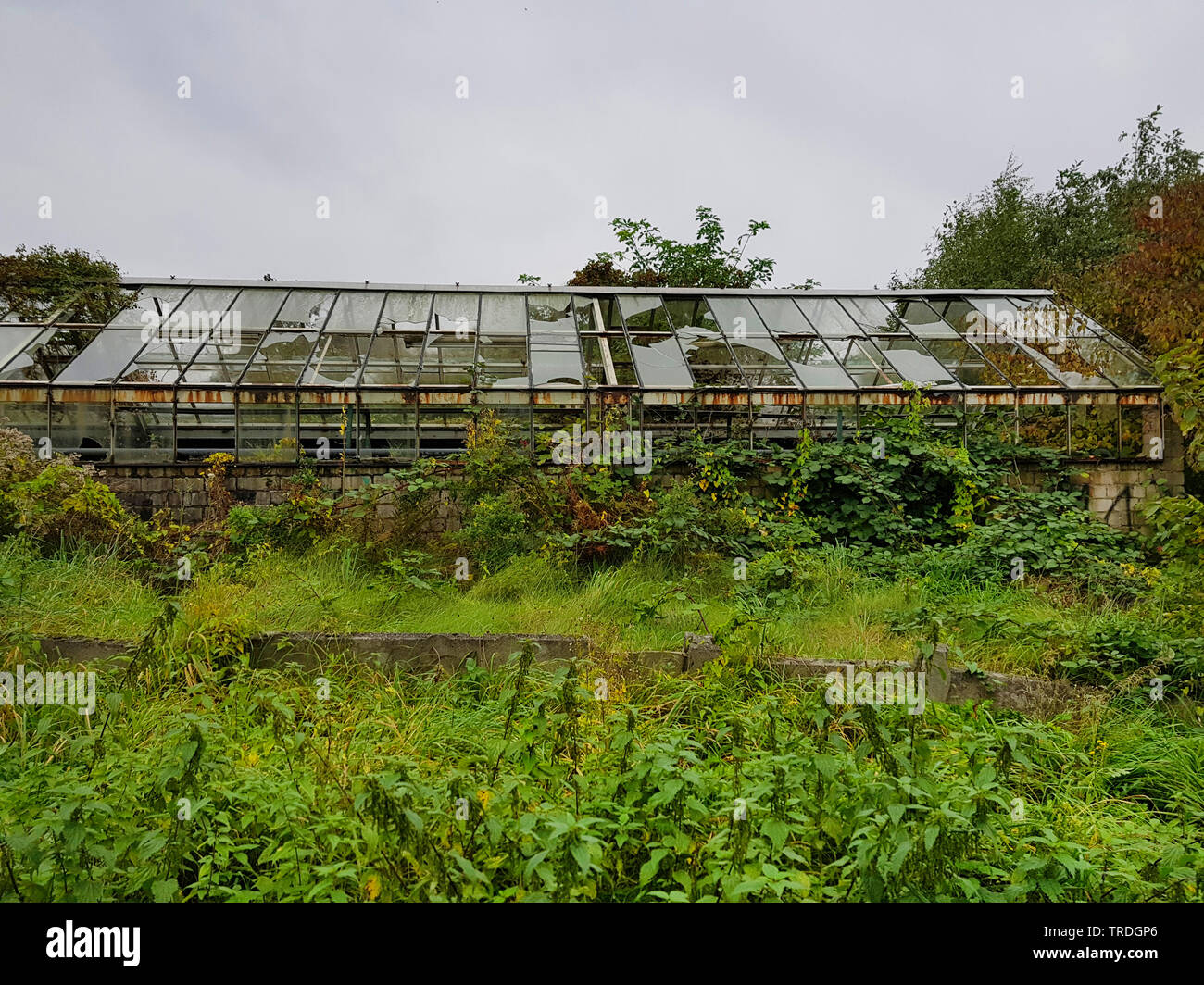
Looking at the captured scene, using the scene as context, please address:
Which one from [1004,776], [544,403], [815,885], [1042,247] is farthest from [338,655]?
[1042,247]

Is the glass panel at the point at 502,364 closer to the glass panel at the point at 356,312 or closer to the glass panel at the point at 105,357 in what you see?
the glass panel at the point at 356,312

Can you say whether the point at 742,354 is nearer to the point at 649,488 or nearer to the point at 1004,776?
the point at 649,488

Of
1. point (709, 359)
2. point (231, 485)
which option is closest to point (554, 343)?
point (709, 359)

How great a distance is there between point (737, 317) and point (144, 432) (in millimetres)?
9453

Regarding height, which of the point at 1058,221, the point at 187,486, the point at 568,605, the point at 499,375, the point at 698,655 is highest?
the point at 1058,221

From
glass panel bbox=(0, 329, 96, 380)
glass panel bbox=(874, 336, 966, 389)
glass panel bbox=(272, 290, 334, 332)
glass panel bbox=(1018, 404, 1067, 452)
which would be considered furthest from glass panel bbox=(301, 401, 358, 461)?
glass panel bbox=(1018, 404, 1067, 452)

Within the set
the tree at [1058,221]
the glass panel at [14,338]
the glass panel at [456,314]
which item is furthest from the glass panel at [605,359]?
the tree at [1058,221]

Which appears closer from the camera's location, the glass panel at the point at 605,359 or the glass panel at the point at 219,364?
the glass panel at the point at 219,364

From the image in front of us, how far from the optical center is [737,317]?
1214cm

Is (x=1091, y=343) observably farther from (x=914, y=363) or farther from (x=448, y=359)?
(x=448, y=359)

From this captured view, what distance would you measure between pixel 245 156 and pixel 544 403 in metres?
8.75

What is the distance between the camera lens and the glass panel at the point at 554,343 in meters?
10.2

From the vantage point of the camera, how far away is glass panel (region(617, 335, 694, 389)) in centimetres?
1033

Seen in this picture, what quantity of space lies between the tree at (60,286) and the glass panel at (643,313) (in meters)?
8.38
